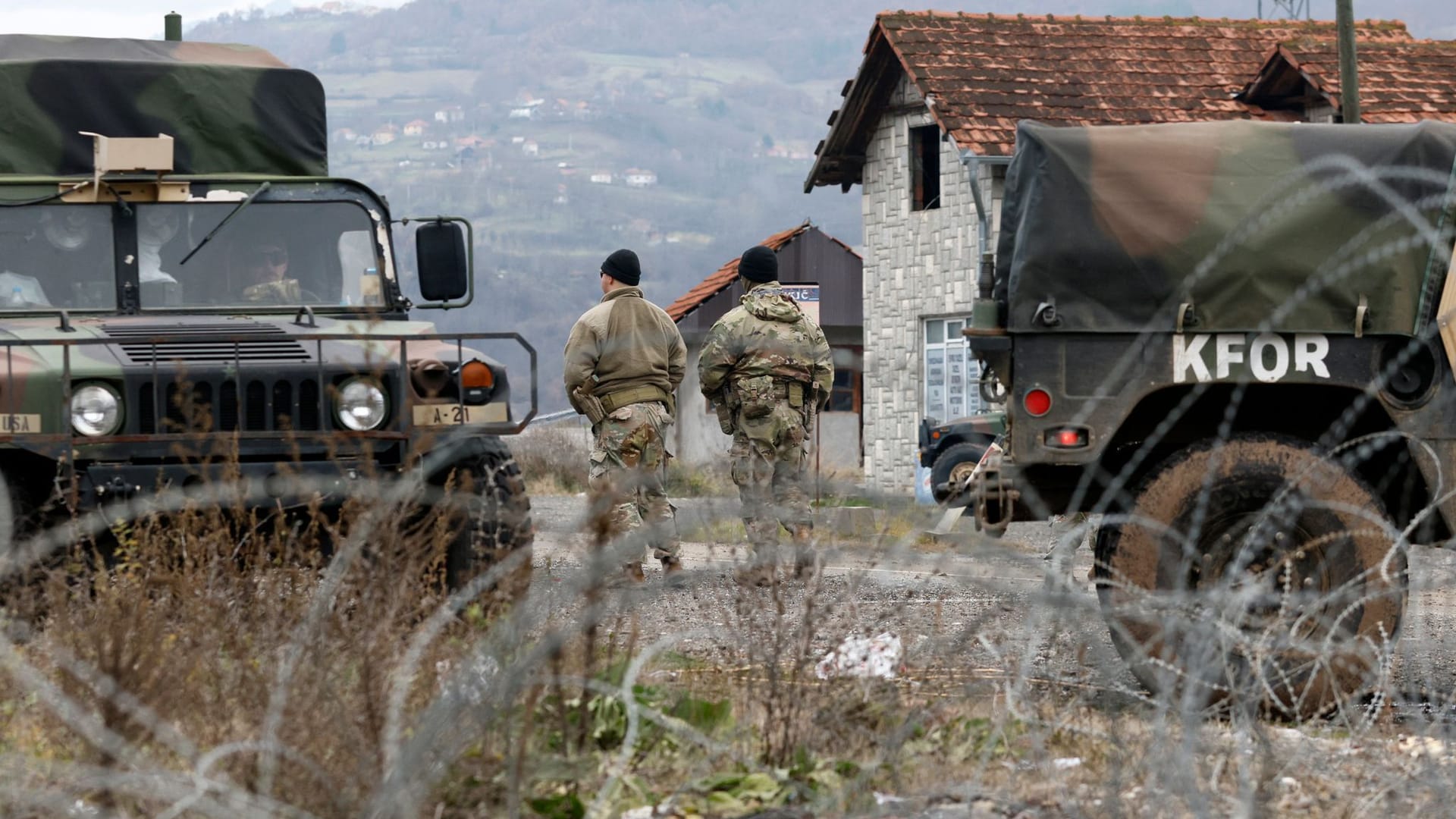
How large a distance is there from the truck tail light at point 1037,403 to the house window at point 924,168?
61.8 feet

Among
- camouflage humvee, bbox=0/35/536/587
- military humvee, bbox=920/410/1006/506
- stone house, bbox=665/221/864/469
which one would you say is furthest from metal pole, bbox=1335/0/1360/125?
stone house, bbox=665/221/864/469

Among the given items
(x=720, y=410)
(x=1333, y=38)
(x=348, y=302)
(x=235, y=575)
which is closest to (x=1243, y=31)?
(x=1333, y=38)

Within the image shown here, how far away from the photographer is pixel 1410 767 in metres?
4.42

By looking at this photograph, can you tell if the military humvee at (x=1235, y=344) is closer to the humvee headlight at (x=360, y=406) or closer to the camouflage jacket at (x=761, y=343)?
the humvee headlight at (x=360, y=406)

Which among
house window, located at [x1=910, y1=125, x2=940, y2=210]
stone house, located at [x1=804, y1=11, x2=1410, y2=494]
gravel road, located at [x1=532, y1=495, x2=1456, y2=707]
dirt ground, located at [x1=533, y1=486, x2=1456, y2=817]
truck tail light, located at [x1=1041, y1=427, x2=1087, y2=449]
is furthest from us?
house window, located at [x1=910, y1=125, x2=940, y2=210]

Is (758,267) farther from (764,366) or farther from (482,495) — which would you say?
(482,495)

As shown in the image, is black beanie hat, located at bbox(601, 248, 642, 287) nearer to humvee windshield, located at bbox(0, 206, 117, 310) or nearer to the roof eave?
humvee windshield, located at bbox(0, 206, 117, 310)

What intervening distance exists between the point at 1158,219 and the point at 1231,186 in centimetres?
26

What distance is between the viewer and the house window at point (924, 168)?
82.4ft

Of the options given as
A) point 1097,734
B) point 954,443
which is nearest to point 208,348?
point 1097,734

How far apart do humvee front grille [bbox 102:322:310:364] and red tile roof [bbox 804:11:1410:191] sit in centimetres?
1520

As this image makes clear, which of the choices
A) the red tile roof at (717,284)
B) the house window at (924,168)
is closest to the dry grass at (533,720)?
the house window at (924,168)

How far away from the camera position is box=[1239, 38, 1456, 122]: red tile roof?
21625 millimetres

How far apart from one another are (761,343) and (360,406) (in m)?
2.77
